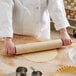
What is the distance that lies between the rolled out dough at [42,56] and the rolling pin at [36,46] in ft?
0.07

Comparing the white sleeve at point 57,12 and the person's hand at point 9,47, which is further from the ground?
the white sleeve at point 57,12

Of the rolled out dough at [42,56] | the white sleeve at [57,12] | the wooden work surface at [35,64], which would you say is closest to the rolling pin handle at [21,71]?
the wooden work surface at [35,64]

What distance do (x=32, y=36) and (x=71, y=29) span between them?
134 cm

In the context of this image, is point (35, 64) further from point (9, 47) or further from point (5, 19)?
point (5, 19)

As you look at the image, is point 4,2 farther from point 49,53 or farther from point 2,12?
point 49,53

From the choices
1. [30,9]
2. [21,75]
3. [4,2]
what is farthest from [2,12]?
[21,75]

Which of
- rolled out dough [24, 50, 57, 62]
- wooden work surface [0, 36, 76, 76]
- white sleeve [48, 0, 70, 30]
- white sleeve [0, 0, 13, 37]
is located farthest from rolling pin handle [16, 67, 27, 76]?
white sleeve [48, 0, 70, 30]

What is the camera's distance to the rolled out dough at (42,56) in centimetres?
108

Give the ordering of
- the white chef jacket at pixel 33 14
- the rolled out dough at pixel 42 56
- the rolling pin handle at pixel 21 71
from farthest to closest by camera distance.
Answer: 1. the white chef jacket at pixel 33 14
2. the rolled out dough at pixel 42 56
3. the rolling pin handle at pixel 21 71

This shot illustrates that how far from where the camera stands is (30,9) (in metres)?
1.26

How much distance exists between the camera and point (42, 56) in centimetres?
111

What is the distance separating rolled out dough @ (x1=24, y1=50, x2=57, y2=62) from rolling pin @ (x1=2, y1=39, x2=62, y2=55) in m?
0.02

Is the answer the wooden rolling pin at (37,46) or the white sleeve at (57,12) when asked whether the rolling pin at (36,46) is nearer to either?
the wooden rolling pin at (37,46)

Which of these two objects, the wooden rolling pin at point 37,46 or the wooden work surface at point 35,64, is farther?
the wooden rolling pin at point 37,46
